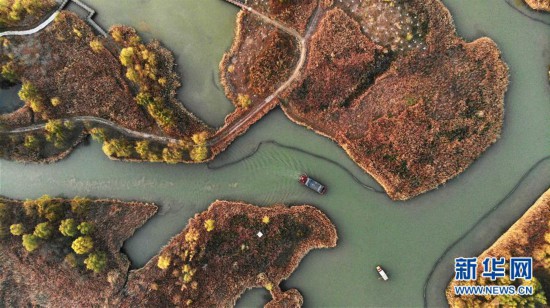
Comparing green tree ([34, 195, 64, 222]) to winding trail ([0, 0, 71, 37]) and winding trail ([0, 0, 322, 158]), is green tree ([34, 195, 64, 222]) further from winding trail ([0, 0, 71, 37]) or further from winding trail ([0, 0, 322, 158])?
winding trail ([0, 0, 71, 37])

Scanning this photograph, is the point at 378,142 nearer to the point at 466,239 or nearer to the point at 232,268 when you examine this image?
the point at 466,239

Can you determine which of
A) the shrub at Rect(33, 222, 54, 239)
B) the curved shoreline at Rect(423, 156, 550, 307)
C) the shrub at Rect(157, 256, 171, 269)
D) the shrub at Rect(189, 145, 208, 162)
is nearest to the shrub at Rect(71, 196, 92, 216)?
the shrub at Rect(33, 222, 54, 239)

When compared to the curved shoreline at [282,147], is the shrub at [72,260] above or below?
below

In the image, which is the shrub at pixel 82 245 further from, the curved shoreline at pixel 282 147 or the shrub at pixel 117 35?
the shrub at pixel 117 35

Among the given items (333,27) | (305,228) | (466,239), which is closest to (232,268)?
(305,228)

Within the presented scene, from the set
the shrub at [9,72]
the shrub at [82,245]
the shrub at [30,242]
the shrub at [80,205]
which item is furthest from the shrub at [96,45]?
the shrub at [30,242]
